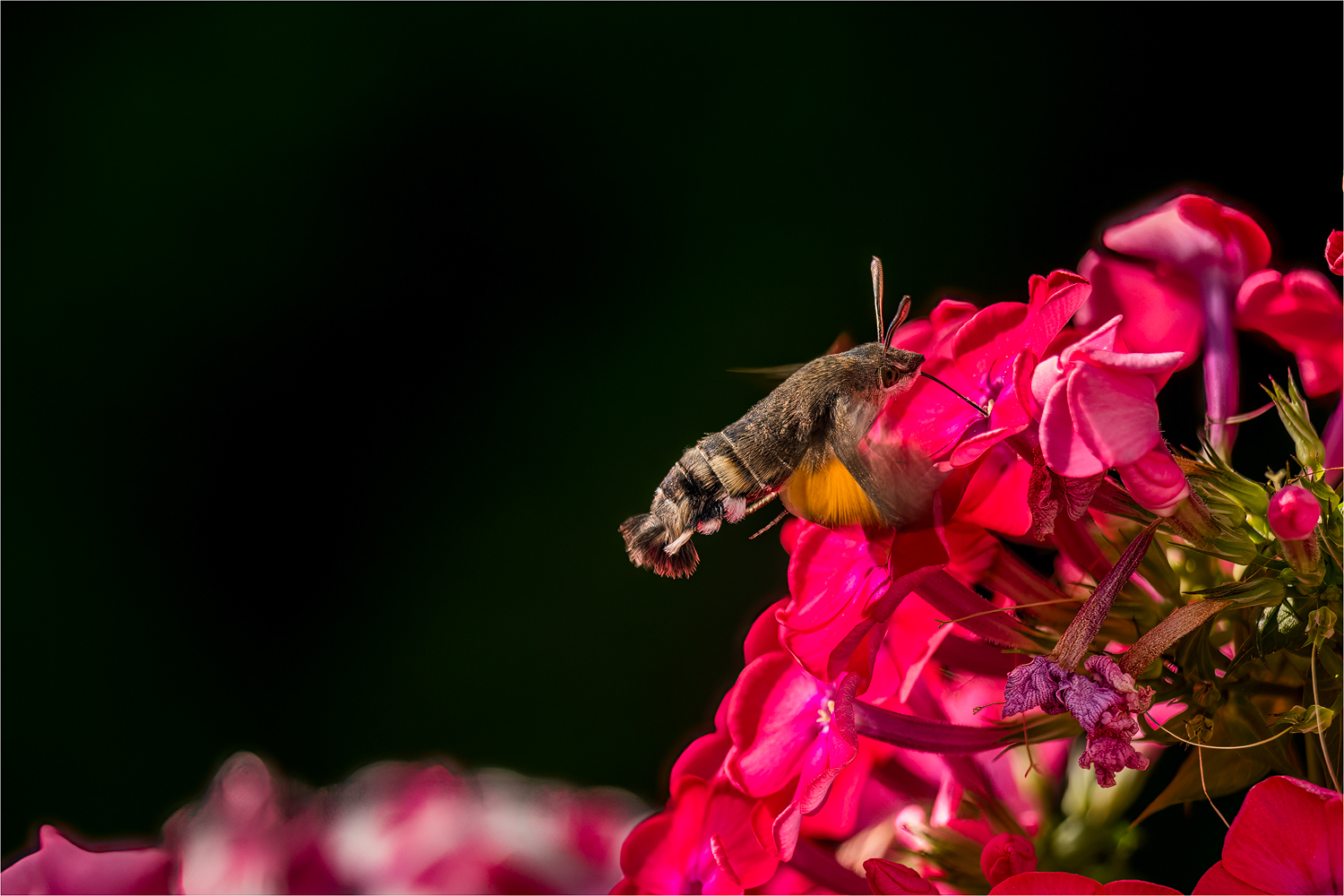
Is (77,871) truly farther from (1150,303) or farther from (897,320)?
(1150,303)

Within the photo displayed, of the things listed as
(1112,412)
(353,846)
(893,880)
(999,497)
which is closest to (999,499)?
(999,497)

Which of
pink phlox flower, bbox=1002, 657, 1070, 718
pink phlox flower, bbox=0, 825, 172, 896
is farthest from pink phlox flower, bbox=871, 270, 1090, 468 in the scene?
pink phlox flower, bbox=0, 825, 172, 896

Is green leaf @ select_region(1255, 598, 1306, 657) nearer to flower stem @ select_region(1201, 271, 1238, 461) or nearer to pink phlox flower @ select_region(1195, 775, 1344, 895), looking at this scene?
pink phlox flower @ select_region(1195, 775, 1344, 895)

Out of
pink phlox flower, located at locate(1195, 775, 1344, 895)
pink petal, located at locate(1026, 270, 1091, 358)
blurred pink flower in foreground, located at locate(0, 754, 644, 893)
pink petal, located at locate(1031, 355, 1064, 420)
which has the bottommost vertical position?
blurred pink flower in foreground, located at locate(0, 754, 644, 893)

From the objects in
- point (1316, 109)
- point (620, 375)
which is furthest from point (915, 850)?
point (1316, 109)

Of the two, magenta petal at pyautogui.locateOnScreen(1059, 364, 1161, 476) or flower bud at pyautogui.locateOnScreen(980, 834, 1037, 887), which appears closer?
magenta petal at pyautogui.locateOnScreen(1059, 364, 1161, 476)

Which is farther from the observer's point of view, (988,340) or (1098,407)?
(988,340)

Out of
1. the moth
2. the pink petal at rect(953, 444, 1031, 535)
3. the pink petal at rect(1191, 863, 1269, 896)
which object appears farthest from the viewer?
the moth

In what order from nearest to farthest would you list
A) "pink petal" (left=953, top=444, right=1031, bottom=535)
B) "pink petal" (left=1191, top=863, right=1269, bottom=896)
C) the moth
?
"pink petal" (left=1191, top=863, right=1269, bottom=896) → "pink petal" (left=953, top=444, right=1031, bottom=535) → the moth

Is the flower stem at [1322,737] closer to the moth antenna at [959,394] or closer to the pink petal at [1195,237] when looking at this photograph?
the moth antenna at [959,394]
